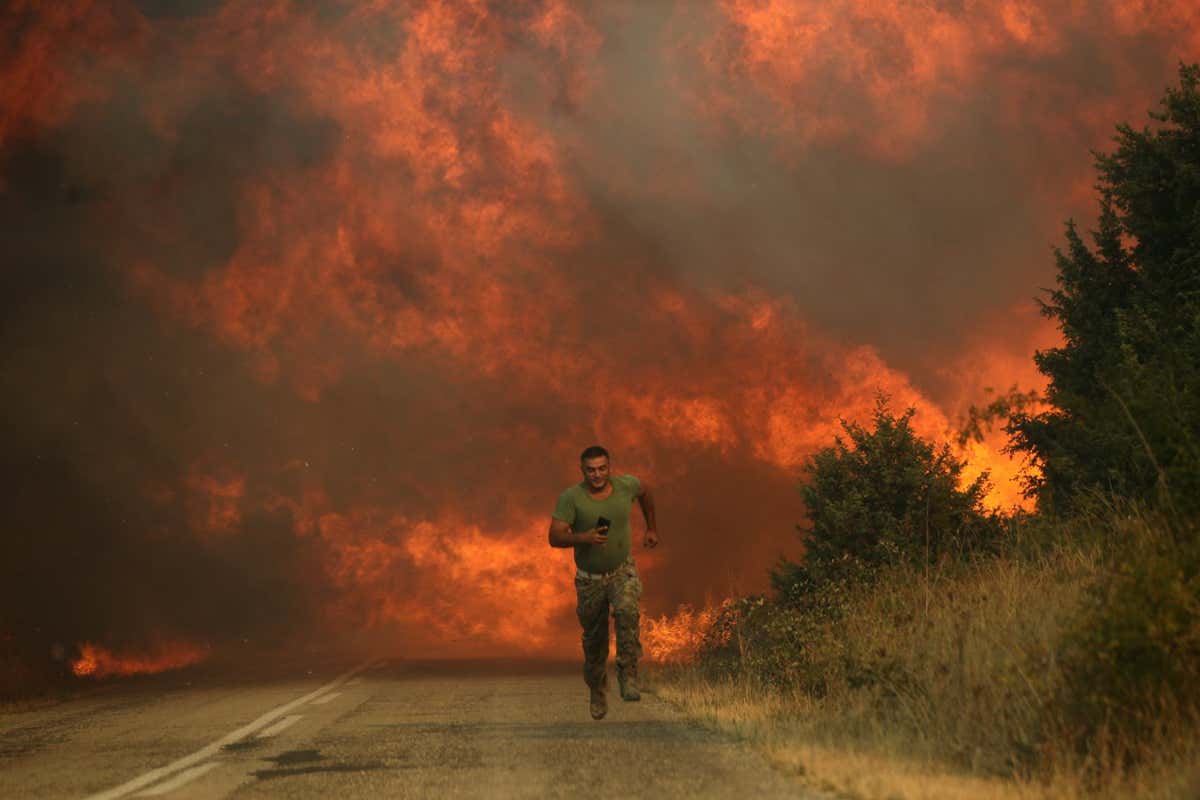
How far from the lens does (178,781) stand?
30.9 feet

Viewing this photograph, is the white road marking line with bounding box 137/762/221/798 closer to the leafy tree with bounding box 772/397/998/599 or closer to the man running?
the man running

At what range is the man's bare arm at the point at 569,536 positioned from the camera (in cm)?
1150

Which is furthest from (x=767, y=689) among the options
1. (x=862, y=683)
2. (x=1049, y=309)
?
(x=1049, y=309)

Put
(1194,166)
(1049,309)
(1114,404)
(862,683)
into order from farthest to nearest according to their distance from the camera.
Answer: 1. (1049,309)
2. (1194,166)
3. (862,683)
4. (1114,404)

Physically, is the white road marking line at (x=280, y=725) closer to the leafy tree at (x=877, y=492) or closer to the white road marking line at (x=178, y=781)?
the white road marking line at (x=178, y=781)

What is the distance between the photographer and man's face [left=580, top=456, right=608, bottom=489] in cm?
1157

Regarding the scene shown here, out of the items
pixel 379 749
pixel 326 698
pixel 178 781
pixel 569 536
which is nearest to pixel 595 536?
pixel 569 536

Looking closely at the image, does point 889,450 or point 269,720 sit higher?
point 889,450

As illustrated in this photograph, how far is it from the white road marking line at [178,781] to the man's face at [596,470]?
3.76 metres

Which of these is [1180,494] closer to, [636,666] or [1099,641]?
[1099,641]

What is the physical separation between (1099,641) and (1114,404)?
2.16 m

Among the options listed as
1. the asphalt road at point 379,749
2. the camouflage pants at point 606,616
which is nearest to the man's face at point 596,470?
the camouflage pants at point 606,616

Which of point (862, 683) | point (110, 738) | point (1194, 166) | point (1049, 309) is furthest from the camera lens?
point (1049, 309)

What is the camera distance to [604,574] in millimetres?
12141
